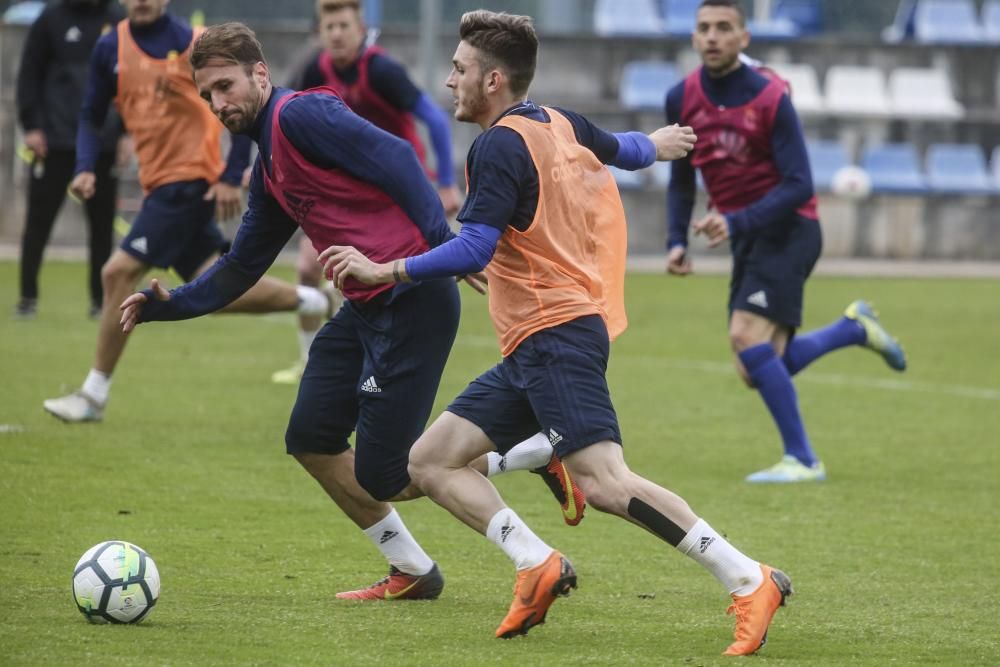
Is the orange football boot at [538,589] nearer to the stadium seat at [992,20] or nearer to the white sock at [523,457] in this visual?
the white sock at [523,457]

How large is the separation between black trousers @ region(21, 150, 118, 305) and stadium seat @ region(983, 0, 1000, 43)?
52.1ft

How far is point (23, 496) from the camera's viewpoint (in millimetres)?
7258

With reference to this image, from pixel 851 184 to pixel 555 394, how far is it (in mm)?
17827

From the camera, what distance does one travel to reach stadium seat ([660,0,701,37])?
24.9 m

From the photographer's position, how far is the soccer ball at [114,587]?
5.16m

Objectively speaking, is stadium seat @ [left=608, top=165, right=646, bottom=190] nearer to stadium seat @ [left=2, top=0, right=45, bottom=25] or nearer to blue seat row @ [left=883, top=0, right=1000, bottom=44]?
blue seat row @ [left=883, top=0, right=1000, bottom=44]

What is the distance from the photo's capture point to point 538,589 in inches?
199

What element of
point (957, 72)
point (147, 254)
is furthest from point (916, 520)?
point (957, 72)

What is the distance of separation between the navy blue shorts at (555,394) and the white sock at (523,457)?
60cm

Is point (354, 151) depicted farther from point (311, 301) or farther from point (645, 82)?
point (645, 82)

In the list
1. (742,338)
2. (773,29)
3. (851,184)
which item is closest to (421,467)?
(742,338)

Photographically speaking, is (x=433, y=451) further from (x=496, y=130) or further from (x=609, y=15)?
(x=609, y=15)

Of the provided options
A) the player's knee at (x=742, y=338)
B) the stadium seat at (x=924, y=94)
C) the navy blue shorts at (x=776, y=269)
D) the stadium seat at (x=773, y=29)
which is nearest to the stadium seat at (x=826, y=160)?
the stadium seat at (x=924, y=94)

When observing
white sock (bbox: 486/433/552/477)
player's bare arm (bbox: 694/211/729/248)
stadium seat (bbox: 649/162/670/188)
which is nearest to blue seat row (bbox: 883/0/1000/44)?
stadium seat (bbox: 649/162/670/188)
